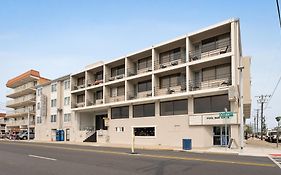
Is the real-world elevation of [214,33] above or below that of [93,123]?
above

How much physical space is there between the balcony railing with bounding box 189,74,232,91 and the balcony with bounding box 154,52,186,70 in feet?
11.1

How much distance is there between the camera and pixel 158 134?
120ft

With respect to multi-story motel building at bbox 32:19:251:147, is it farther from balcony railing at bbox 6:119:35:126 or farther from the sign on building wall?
balcony railing at bbox 6:119:35:126

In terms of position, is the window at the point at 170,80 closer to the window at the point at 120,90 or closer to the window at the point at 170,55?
the window at the point at 170,55

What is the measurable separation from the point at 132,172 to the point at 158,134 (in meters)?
24.9

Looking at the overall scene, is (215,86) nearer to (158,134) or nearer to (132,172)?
(158,134)

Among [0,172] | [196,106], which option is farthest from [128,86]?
[0,172]

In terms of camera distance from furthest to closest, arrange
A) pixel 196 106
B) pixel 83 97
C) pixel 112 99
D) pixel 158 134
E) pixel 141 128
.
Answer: pixel 83 97
pixel 112 99
pixel 141 128
pixel 158 134
pixel 196 106

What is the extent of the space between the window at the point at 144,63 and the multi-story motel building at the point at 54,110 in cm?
1773

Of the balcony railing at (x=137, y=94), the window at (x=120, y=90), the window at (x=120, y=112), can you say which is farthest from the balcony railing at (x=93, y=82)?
the balcony railing at (x=137, y=94)

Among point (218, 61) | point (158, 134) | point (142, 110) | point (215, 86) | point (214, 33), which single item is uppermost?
point (214, 33)

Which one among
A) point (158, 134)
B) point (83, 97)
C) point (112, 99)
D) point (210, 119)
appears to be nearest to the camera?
point (210, 119)

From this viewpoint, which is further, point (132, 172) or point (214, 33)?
point (214, 33)

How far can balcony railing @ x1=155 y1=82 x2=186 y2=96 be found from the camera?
3588 centimetres
